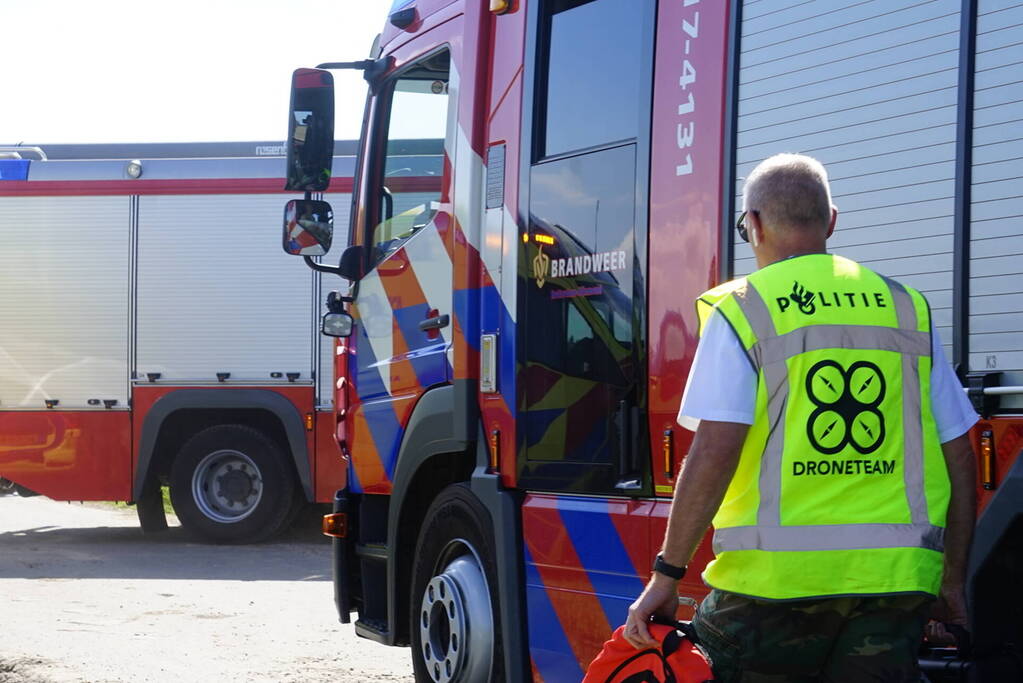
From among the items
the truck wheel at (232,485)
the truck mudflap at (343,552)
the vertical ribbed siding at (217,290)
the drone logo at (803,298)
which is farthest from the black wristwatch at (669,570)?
the vertical ribbed siding at (217,290)

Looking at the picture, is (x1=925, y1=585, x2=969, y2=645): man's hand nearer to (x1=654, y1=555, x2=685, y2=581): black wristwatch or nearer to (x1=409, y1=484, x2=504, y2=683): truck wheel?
(x1=654, y1=555, x2=685, y2=581): black wristwatch

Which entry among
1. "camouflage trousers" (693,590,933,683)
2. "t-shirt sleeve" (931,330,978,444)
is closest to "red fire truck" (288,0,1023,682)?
"t-shirt sleeve" (931,330,978,444)

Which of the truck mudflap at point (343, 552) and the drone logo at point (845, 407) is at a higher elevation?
the drone logo at point (845, 407)

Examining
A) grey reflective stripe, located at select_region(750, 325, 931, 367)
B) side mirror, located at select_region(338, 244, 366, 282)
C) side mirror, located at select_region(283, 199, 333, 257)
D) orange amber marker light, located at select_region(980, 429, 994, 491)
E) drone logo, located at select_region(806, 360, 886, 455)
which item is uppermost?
side mirror, located at select_region(283, 199, 333, 257)

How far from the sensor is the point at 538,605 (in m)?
4.93

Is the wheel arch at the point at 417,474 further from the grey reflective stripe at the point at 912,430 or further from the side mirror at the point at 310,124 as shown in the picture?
the grey reflective stripe at the point at 912,430

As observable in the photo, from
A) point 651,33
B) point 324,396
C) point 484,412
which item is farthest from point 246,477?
point 651,33

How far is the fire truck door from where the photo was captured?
5.74 metres

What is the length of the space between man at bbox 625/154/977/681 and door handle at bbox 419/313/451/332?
104 inches

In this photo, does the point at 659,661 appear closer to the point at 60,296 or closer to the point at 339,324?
the point at 339,324

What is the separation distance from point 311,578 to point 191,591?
1089 millimetres

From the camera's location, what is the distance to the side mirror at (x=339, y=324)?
656 cm

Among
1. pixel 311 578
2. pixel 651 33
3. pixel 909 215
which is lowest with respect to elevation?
pixel 311 578

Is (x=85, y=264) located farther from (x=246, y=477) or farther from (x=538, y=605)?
(x=538, y=605)
